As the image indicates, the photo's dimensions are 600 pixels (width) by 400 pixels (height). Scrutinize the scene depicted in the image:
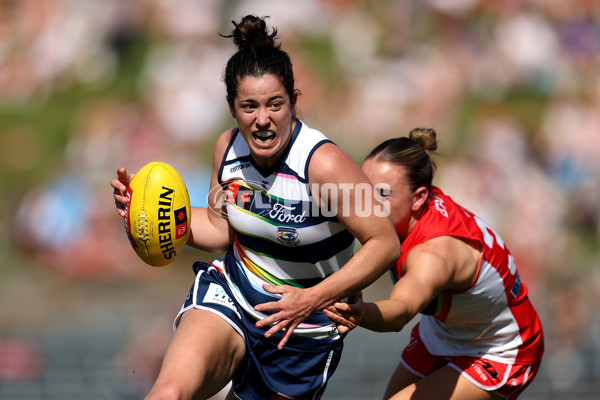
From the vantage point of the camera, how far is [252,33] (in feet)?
11.1

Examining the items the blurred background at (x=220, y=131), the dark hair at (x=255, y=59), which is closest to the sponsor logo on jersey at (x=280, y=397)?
the dark hair at (x=255, y=59)

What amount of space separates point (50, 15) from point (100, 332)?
6039 millimetres

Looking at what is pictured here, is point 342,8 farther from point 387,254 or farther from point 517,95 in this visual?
point 387,254

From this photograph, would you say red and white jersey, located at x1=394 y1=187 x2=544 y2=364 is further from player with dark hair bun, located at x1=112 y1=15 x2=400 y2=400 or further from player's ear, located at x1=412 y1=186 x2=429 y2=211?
player with dark hair bun, located at x1=112 y1=15 x2=400 y2=400

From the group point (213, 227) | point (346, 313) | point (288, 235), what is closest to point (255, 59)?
point (288, 235)

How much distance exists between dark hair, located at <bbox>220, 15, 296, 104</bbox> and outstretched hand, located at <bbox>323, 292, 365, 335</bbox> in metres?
0.98

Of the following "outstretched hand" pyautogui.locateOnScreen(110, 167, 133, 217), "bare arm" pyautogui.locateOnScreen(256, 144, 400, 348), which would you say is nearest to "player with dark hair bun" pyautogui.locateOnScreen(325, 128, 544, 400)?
"bare arm" pyautogui.locateOnScreen(256, 144, 400, 348)

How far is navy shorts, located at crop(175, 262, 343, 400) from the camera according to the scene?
144 inches

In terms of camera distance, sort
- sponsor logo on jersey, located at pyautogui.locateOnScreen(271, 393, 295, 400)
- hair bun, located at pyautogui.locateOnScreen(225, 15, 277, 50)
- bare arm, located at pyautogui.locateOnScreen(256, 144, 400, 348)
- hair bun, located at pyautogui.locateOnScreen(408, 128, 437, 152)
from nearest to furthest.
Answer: bare arm, located at pyautogui.locateOnScreen(256, 144, 400, 348) → hair bun, located at pyautogui.locateOnScreen(225, 15, 277, 50) → sponsor logo on jersey, located at pyautogui.locateOnScreen(271, 393, 295, 400) → hair bun, located at pyautogui.locateOnScreen(408, 128, 437, 152)

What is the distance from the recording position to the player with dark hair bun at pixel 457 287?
147 inches

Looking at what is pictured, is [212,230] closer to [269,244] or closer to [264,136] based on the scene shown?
[269,244]

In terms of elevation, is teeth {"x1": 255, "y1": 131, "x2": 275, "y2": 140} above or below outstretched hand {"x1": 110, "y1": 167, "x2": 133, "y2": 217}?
above

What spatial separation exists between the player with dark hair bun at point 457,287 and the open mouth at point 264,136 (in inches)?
30.4

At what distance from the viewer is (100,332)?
808 cm
